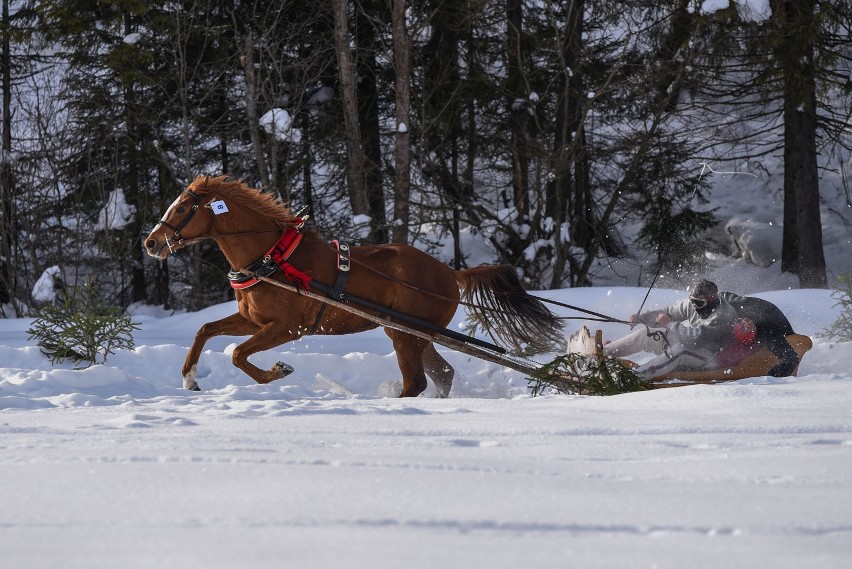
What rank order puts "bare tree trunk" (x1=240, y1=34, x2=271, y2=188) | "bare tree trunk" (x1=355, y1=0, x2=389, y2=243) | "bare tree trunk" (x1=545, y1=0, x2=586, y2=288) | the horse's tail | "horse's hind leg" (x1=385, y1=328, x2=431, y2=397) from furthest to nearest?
"bare tree trunk" (x1=355, y1=0, x2=389, y2=243) → "bare tree trunk" (x1=545, y1=0, x2=586, y2=288) → "bare tree trunk" (x1=240, y1=34, x2=271, y2=188) → the horse's tail → "horse's hind leg" (x1=385, y1=328, x2=431, y2=397)

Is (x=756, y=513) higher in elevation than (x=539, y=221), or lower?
lower

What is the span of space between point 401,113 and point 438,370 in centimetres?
779

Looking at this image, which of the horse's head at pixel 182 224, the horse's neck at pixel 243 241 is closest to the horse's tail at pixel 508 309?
the horse's neck at pixel 243 241

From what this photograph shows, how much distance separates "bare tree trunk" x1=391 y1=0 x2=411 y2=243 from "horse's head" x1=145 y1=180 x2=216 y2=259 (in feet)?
26.0

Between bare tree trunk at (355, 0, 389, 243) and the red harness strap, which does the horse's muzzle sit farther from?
bare tree trunk at (355, 0, 389, 243)

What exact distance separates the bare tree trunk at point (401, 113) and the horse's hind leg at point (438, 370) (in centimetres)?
728

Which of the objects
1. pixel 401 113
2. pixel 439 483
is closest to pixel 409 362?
pixel 439 483

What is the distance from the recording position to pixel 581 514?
2354 millimetres

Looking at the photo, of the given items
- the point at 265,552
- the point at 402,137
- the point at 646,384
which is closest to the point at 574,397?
the point at 646,384

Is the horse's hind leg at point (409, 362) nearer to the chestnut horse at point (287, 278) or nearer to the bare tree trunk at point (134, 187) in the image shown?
the chestnut horse at point (287, 278)

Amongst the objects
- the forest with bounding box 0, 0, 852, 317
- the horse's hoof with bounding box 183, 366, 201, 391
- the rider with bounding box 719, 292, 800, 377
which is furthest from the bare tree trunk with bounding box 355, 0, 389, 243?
the rider with bounding box 719, 292, 800, 377

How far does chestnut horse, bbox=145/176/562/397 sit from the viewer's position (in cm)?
675

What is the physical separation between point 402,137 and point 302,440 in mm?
11614

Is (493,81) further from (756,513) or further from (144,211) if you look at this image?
(756,513)
